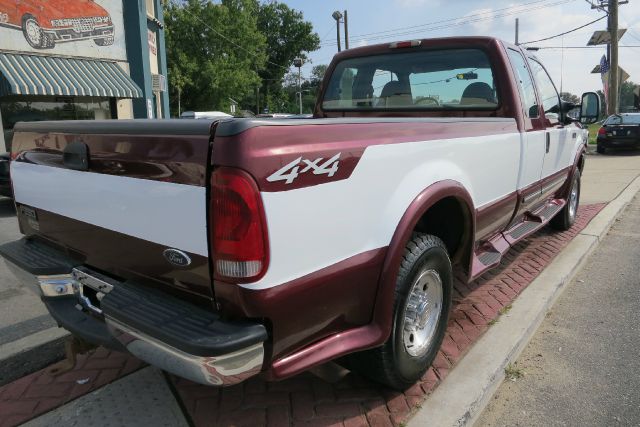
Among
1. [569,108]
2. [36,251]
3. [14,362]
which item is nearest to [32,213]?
[36,251]

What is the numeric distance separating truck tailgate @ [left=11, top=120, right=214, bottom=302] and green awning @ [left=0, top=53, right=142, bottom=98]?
11.6m

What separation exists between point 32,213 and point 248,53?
42405 mm

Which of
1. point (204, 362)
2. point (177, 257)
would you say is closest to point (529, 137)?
point (177, 257)

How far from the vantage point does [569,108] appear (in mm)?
5184

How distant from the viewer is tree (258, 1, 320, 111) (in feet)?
183

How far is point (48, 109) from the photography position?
1470 cm

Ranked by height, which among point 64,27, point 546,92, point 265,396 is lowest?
point 265,396

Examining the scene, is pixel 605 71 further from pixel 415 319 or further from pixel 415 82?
pixel 415 319

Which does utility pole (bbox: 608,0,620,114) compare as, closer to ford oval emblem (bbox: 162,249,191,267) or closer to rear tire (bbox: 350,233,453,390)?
rear tire (bbox: 350,233,453,390)

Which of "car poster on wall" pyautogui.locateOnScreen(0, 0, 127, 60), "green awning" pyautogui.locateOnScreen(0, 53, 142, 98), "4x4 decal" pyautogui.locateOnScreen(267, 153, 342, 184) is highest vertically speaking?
"car poster on wall" pyautogui.locateOnScreen(0, 0, 127, 60)

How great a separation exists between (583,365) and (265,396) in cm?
200

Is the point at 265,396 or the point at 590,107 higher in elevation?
the point at 590,107

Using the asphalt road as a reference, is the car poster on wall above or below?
above

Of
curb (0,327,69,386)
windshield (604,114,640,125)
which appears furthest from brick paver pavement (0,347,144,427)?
windshield (604,114,640,125)
